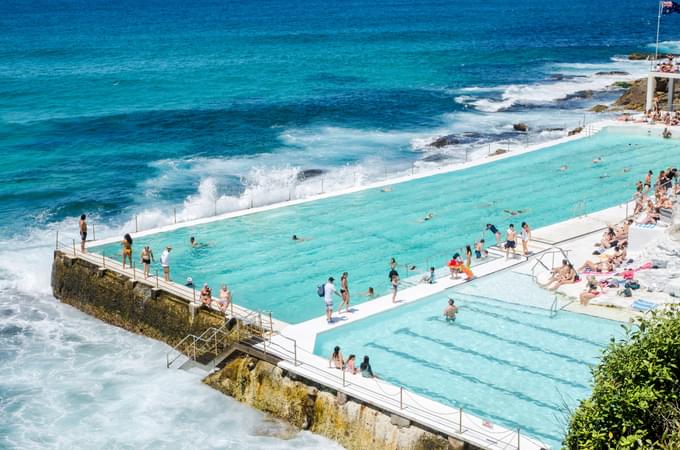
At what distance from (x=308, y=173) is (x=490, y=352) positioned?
2496 centimetres

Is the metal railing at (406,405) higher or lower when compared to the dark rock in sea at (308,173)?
higher

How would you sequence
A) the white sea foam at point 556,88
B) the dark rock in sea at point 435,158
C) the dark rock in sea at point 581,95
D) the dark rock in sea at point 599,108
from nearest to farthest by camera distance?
1. the dark rock in sea at point 435,158
2. the dark rock in sea at point 599,108
3. the white sea foam at point 556,88
4. the dark rock in sea at point 581,95

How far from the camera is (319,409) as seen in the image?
1933 centimetres

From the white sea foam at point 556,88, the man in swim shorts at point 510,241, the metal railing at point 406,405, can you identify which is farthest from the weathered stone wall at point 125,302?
the white sea foam at point 556,88

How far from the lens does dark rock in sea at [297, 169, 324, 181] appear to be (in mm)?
43938

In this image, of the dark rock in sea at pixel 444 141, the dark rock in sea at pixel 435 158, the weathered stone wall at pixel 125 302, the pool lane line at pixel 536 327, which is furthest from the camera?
the dark rock in sea at pixel 444 141

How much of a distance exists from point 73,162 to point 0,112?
691 inches

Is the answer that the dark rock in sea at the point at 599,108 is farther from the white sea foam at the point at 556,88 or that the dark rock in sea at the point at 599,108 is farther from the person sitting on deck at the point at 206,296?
the person sitting on deck at the point at 206,296

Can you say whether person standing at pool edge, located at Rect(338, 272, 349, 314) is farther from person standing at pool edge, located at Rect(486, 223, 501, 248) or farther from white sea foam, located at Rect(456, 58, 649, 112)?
white sea foam, located at Rect(456, 58, 649, 112)

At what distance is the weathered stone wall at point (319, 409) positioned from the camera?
58.1 feet

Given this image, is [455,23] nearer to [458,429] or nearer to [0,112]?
[0,112]

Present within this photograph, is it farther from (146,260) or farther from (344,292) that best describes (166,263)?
(344,292)

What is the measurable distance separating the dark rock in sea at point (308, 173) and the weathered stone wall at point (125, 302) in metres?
17.7

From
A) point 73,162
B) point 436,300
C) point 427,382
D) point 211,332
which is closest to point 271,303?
point 211,332
